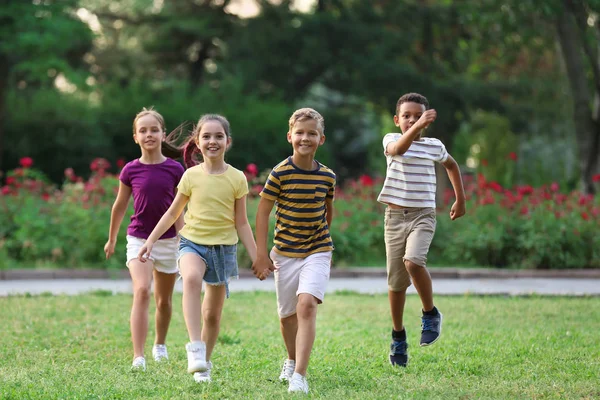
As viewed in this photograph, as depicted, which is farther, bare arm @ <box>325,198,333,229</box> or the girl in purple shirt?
the girl in purple shirt

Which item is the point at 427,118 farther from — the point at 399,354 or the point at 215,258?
the point at 399,354

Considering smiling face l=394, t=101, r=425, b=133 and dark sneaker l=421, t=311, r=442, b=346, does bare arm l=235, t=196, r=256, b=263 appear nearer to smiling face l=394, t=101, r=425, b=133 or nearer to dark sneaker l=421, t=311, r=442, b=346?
smiling face l=394, t=101, r=425, b=133

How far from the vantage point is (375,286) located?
12000 millimetres

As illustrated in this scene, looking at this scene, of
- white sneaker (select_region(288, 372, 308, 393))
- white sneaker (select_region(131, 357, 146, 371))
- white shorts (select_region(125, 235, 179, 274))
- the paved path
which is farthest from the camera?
the paved path

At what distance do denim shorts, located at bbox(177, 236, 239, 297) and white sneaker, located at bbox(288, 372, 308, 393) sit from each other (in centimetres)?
80

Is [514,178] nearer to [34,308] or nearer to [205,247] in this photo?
[34,308]

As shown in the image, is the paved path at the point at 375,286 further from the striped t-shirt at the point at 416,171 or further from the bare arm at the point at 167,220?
the bare arm at the point at 167,220

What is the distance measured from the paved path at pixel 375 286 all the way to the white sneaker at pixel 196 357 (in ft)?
18.1

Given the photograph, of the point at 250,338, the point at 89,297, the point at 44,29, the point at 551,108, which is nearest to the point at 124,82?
the point at 44,29

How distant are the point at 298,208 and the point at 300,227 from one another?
0.38ft

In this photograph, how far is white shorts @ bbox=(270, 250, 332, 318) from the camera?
5562mm

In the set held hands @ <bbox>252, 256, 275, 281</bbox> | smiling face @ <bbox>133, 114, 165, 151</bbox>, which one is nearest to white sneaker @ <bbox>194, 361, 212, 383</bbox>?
held hands @ <bbox>252, 256, 275, 281</bbox>

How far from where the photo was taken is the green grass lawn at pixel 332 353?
5.58 meters

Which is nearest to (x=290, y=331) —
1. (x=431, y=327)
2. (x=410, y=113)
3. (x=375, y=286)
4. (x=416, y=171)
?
(x=431, y=327)
